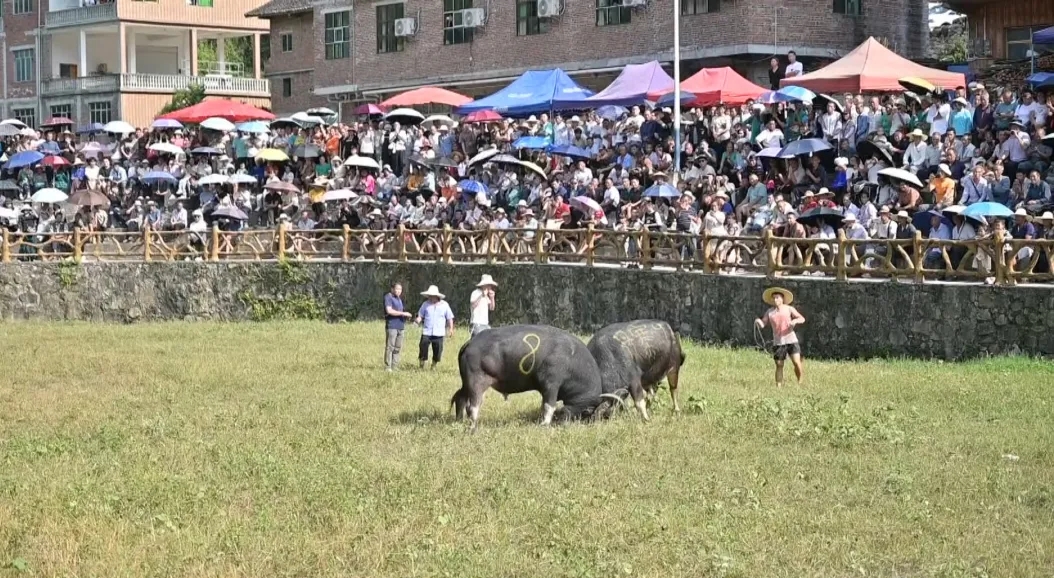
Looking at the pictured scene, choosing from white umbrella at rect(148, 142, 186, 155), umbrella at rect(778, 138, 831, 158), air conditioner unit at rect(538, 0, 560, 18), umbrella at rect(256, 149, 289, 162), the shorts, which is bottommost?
the shorts

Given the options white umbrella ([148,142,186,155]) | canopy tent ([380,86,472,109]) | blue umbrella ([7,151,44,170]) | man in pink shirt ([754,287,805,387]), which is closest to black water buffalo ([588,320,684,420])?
man in pink shirt ([754,287,805,387])

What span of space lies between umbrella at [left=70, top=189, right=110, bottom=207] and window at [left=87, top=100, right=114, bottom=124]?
20896 mm

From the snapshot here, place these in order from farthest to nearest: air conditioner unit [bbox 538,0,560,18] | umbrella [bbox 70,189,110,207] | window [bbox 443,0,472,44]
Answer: window [bbox 443,0,472,44], air conditioner unit [bbox 538,0,560,18], umbrella [bbox 70,189,110,207]

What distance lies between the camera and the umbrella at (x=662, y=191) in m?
29.3

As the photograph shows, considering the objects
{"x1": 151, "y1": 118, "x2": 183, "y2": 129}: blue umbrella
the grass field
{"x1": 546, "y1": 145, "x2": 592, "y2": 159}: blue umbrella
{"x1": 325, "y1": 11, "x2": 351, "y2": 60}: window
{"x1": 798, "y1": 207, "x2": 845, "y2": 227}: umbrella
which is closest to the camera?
the grass field

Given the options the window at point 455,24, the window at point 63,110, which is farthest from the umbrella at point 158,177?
the window at point 63,110

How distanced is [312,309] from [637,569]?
24719mm

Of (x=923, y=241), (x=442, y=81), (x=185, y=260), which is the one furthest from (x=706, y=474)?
(x=442, y=81)

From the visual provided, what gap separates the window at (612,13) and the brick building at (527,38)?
0.03 metres

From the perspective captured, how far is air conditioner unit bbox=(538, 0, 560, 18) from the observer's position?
43188mm

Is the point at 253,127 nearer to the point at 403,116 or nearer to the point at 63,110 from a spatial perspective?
the point at 403,116

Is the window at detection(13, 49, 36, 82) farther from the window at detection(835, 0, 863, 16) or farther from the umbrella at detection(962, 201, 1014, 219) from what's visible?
the umbrella at detection(962, 201, 1014, 219)

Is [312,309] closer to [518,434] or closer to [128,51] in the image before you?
[518,434]

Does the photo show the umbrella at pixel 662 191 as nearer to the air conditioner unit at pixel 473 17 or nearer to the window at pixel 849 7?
the window at pixel 849 7
